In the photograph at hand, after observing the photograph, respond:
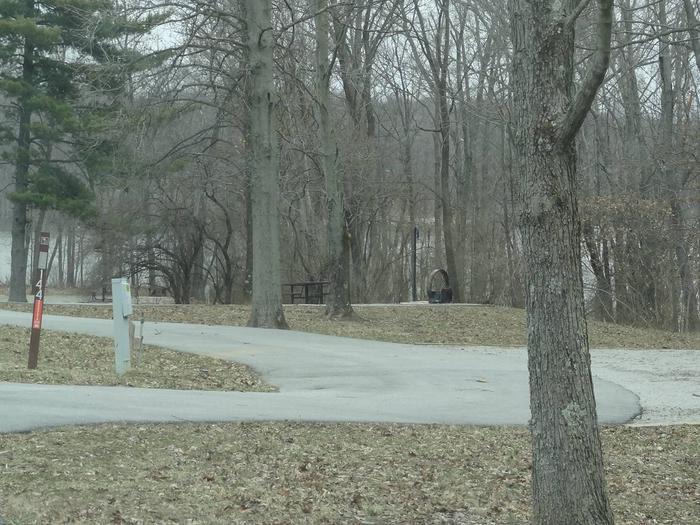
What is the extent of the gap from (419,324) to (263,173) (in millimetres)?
6792

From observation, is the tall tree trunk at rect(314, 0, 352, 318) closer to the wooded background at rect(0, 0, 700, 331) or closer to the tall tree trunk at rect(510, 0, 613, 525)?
the wooded background at rect(0, 0, 700, 331)

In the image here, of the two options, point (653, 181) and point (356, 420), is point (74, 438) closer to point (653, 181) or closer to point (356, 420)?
point (356, 420)

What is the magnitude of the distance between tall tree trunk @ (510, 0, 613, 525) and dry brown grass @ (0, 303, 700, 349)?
14961 millimetres

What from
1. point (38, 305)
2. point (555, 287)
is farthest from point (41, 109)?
point (555, 287)

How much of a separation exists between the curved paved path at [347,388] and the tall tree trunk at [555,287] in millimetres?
4719

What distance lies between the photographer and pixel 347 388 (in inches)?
520

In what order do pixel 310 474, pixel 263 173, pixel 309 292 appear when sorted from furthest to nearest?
pixel 309 292
pixel 263 173
pixel 310 474

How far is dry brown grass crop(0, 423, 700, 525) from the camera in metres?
6.23

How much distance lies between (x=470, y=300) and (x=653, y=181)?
9.61 meters

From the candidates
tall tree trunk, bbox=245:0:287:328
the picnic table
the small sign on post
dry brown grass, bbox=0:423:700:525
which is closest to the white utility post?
the small sign on post

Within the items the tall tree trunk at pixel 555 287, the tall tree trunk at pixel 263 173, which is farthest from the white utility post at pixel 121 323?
the tall tree trunk at pixel 263 173

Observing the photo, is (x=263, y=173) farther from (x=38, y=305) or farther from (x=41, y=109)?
(x=41, y=109)

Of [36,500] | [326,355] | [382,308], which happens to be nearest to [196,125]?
[382,308]

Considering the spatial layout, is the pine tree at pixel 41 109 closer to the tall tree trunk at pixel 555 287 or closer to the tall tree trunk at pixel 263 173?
the tall tree trunk at pixel 263 173
